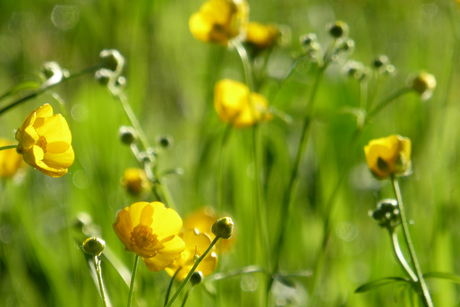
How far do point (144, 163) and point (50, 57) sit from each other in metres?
1.51

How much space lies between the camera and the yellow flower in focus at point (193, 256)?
0.53 meters

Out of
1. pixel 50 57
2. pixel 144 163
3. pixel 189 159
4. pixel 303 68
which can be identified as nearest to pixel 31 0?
pixel 50 57

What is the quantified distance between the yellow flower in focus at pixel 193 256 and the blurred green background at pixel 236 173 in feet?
0.15

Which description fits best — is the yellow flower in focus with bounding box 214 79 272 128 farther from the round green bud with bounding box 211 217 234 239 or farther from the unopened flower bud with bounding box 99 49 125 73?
the round green bud with bounding box 211 217 234 239

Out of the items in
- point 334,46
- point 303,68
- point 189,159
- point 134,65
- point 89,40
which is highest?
point 334,46

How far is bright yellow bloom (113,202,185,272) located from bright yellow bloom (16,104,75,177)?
0.26 ft

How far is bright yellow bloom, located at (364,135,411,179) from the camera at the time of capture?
56 centimetres

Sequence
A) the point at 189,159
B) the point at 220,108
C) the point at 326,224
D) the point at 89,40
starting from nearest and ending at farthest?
1. the point at 326,224
2. the point at 220,108
3. the point at 189,159
4. the point at 89,40

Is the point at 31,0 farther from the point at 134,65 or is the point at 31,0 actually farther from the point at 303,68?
the point at 303,68

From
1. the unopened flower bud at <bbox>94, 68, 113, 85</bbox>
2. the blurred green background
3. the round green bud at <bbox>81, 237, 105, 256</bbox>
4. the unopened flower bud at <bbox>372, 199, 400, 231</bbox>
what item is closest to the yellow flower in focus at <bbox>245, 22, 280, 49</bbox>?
the blurred green background

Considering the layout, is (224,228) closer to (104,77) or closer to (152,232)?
(152,232)

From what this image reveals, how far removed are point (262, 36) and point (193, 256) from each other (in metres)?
0.51

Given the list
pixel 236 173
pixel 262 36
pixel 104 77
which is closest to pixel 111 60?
pixel 104 77

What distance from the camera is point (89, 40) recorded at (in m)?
1.94
